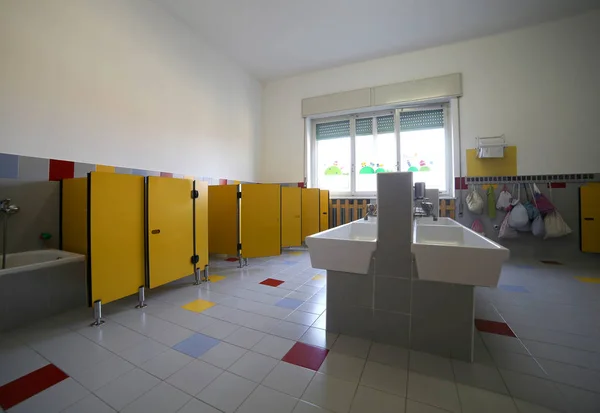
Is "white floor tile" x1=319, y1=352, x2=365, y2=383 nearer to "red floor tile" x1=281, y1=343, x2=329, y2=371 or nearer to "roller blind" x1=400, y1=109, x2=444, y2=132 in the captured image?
"red floor tile" x1=281, y1=343, x2=329, y2=371

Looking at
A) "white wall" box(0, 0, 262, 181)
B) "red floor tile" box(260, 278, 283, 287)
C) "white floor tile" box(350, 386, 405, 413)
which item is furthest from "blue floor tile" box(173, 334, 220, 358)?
"white wall" box(0, 0, 262, 181)

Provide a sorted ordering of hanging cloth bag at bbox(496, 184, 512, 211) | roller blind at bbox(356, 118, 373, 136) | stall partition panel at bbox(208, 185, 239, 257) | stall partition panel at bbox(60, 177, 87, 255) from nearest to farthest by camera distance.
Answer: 1. stall partition panel at bbox(60, 177, 87, 255)
2. stall partition panel at bbox(208, 185, 239, 257)
3. hanging cloth bag at bbox(496, 184, 512, 211)
4. roller blind at bbox(356, 118, 373, 136)

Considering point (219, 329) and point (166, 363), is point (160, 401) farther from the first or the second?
point (219, 329)

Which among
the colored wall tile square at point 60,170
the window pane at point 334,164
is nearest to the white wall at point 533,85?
the window pane at point 334,164

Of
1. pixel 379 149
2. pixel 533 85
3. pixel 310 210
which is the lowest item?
pixel 310 210

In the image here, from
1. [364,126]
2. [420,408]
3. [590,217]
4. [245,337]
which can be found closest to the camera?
[420,408]

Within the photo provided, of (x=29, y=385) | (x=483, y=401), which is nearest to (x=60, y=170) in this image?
(x=29, y=385)

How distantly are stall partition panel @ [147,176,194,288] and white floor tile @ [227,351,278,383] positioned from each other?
109 centimetres

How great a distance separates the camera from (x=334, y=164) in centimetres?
435

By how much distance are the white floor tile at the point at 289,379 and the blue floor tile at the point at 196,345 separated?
0.41 meters

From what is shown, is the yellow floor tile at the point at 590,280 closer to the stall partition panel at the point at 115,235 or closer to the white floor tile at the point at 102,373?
the white floor tile at the point at 102,373

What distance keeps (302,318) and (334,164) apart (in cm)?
323

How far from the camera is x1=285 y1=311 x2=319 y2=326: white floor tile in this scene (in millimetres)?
1525

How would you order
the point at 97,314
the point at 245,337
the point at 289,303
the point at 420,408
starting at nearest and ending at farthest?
1. the point at 420,408
2. the point at 245,337
3. the point at 97,314
4. the point at 289,303
